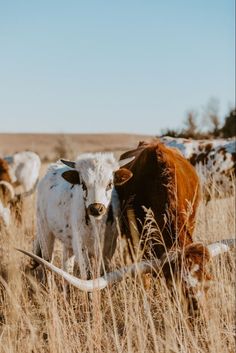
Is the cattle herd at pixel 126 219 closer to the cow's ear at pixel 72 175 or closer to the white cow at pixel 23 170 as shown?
the cow's ear at pixel 72 175

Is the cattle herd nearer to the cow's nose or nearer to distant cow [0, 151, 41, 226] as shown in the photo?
the cow's nose

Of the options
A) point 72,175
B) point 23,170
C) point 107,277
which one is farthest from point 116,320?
point 23,170

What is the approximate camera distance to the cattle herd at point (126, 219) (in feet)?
13.0

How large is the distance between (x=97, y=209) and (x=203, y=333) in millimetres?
1364

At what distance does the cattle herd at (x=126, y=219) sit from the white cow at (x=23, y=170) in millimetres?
6422

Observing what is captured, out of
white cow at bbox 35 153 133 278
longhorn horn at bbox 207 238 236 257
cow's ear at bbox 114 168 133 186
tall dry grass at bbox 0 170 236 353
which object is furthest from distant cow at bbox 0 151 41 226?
longhorn horn at bbox 207 238 236 257

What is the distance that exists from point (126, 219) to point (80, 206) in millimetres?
510

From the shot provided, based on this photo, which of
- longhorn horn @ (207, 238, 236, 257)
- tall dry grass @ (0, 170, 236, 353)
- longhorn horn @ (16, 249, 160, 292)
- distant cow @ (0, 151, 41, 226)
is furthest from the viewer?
distant cow @ (0, 151, 41, 226)

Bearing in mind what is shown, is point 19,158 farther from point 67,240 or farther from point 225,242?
point 225,242

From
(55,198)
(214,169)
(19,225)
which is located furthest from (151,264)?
(214,169)

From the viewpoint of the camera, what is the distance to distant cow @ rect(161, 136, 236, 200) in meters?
10.2

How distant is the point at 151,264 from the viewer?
13.2ft

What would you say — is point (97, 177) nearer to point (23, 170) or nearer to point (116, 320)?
point (116, 320)

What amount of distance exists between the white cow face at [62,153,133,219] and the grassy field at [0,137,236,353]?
735mm
